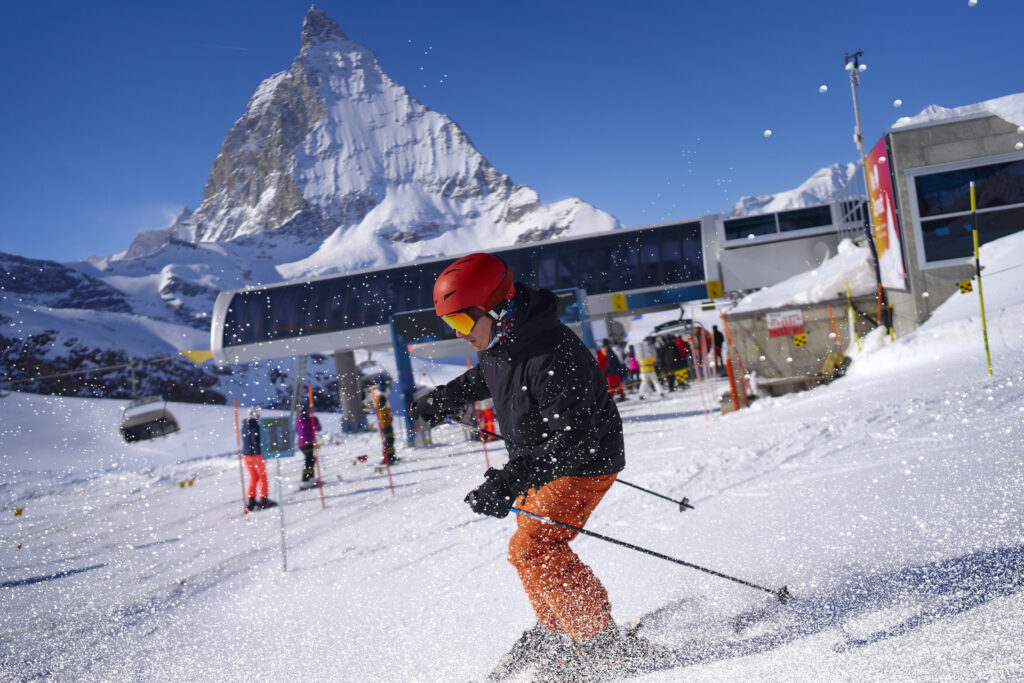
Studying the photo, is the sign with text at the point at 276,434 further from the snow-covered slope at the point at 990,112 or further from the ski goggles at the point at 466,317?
the snow-covered slope at the point at 990,112

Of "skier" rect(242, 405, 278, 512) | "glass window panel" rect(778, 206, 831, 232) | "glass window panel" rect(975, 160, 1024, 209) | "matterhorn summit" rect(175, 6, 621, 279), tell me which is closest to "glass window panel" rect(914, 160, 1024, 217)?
"glass window panel" rect(975, 160, 1024, 209)

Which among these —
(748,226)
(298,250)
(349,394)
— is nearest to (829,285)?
(748,226)

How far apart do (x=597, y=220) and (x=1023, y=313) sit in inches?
5297

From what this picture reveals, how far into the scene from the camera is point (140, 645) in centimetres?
371

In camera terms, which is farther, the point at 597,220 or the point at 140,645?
the point at 597,220

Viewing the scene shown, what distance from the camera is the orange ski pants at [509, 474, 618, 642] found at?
7.49 feet

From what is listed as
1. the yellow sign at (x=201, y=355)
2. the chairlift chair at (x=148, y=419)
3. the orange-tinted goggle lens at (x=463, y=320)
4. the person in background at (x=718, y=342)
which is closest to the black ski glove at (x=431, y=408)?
the orange-tinted goggle lens at (x=463, y=320)

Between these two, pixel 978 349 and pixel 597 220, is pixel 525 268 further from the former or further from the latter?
pixel 597 220

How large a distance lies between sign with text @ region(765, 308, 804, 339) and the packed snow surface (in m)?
4.06

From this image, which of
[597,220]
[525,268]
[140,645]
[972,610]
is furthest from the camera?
[597,220]

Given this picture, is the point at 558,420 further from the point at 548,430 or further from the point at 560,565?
the point at 560,565

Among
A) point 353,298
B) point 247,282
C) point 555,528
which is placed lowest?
point 555,528

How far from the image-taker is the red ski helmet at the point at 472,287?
2221 mm

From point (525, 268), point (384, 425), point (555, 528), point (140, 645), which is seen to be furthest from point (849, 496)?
point (525, 268)
